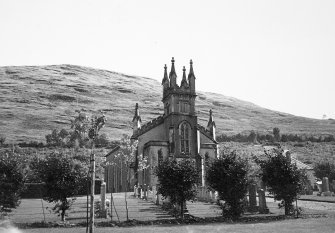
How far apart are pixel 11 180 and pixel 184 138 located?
120ft

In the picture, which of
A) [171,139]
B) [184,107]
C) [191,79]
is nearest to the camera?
[171,139]

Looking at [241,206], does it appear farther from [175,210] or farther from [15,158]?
[15,158]

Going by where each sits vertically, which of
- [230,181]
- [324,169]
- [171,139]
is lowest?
[230,181]

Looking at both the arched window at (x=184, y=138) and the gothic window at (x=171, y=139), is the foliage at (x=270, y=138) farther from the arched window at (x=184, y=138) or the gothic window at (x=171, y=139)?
the gothic window at (x=171, y=139)

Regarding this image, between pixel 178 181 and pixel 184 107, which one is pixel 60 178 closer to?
pixel 178 181

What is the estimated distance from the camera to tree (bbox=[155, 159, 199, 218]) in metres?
29.1

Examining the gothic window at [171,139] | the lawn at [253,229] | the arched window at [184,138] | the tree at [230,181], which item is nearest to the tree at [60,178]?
the lawn at [253,229]

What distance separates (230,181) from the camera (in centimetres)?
2877

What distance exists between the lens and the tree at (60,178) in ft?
89.5

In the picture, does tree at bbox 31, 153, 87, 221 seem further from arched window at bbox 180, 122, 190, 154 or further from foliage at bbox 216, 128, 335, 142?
foliage at bbox 216, 128, 335, 142

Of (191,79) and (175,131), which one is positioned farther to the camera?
(191,79)

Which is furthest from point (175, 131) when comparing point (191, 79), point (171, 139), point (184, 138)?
point (191, 79)

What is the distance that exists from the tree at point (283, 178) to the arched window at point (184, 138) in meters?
28.8

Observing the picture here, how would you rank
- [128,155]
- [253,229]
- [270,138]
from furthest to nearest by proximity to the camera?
[270,138] < [128,155] < [253,229]
